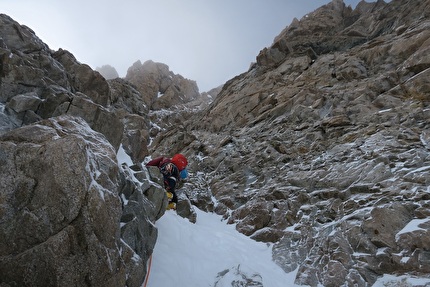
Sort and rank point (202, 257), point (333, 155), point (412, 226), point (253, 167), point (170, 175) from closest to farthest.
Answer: point (412, 226) → point (202, 257) → point (170, 175) → point (333, 155) → point (253, 167)

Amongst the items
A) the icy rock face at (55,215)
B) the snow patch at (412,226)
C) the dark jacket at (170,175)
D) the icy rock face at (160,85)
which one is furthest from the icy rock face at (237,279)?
the icy rock face at (160,85)

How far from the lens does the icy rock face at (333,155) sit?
959 cm

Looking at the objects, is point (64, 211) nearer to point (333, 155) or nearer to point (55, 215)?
point (55, 215)

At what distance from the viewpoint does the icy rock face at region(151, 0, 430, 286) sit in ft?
31.5

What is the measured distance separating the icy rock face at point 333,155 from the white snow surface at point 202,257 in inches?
28.2

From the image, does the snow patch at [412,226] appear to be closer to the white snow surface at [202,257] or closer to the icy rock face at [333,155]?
the icy rock face at [333,155]

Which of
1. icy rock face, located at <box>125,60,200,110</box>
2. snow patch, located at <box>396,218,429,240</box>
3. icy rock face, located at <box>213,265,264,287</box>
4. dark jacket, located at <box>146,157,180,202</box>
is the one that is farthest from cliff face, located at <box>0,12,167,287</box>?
icy rock face, located at <box>125,60,200,110</box>

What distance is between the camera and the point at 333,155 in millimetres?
14539

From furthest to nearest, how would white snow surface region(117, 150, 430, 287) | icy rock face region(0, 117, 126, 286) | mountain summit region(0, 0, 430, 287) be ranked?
1. white snow surface region(117, 150, 430, 287)
2. mountain summit region(0, 0, 430, 287)
3. icy rock face region(0, 117, 126, 286)

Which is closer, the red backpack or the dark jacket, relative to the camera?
the dark jacket

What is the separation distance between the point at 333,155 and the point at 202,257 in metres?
8.60

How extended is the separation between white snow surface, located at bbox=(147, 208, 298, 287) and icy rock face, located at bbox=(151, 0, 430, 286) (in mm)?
715

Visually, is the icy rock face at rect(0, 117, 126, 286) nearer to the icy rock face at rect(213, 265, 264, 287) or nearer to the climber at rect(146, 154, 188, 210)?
the icy rock face at rect(213, 265, 264, 287)

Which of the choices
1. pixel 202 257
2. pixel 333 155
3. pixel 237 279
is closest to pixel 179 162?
pixel 202 257
